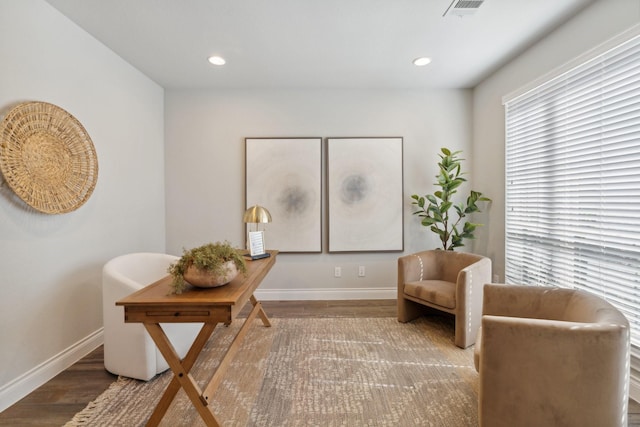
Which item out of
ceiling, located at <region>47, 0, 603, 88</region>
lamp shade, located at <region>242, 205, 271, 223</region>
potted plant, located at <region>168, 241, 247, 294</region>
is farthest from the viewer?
lamp shade, located at <region>242, 205, 271, 223</region>

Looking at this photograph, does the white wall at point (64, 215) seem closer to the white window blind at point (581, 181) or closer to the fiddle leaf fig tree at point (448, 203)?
the fiddle leaf fig tree at point (448, 203)

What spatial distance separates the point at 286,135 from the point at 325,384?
9.01ft

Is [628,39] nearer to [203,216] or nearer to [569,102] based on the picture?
[569,102]

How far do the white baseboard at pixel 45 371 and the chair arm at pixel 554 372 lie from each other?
275 cm

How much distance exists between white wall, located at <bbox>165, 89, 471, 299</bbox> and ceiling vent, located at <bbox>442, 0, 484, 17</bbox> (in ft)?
4.99

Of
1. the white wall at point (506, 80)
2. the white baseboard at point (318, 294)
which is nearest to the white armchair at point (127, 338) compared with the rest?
the white baseboard at point (318, 294)

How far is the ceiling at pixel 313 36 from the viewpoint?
2143 mm

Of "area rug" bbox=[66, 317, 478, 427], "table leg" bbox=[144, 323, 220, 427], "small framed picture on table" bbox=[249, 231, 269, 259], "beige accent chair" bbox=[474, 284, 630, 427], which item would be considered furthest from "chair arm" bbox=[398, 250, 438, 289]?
"table leg" bbox=[144, 323, 220, 427]

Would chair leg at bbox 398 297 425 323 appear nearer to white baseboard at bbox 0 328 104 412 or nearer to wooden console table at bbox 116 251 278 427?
wooden console table at bbox 116 251 278 427

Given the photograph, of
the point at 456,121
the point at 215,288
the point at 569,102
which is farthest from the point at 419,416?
the point at 456,121

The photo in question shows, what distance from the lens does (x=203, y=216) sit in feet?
12.1

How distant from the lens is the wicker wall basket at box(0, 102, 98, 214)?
1.82 metres

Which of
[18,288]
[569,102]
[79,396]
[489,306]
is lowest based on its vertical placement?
[79,396]

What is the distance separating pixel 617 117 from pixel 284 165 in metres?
2.94
